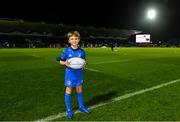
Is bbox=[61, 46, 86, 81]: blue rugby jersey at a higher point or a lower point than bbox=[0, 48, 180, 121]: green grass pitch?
higher

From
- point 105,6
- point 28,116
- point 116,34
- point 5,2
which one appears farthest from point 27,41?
point 28,116

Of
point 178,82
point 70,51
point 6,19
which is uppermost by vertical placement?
point 6,19

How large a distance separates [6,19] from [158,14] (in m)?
44.1

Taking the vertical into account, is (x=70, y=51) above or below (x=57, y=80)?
above

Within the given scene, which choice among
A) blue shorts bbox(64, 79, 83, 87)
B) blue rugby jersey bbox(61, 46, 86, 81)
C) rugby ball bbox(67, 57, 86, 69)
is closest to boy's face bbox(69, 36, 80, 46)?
blue rugby jersey bbox(61, 46, 86, 81)

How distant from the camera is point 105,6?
77688 millimetres

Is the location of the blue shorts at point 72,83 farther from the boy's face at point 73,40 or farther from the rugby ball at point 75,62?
the boy's face at point 73,40

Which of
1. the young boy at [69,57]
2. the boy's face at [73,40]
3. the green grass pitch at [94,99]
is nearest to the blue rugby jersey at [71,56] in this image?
the young boy at [69,57]

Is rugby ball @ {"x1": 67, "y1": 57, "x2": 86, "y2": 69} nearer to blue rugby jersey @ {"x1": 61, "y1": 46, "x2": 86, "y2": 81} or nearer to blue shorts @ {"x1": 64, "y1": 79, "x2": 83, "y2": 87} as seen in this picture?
blue rugby jersey @ {"x1": 61, "y1": 46, "x2": 86, "y2": 81}

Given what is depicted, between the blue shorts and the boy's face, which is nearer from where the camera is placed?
the boy's face

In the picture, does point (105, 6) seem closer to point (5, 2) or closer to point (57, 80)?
point (5, 2)

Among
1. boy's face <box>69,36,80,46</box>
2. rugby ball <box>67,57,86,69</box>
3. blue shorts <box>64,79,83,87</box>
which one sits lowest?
blue shorts <box>64,79,83,87</box>

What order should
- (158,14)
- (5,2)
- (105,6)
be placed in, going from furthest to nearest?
(158,14) → (105,6) → (5,2)

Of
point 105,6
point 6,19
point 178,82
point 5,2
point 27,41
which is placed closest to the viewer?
point 178,82
